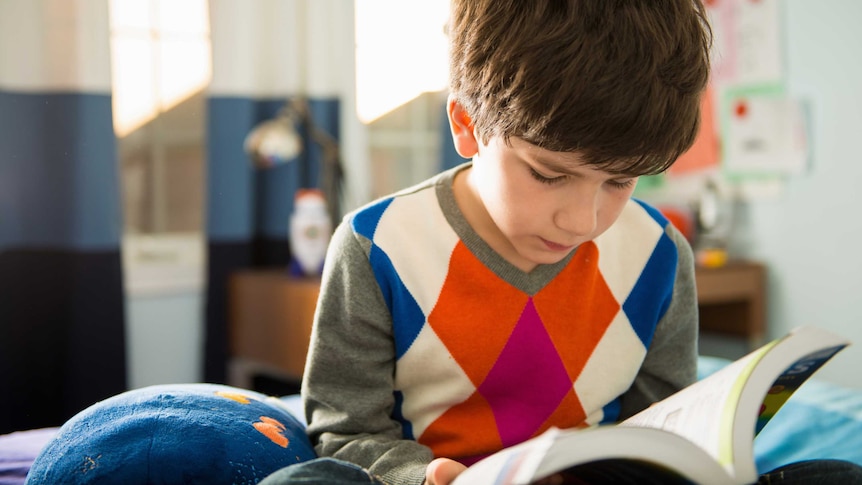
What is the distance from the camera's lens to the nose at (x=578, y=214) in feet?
2.61

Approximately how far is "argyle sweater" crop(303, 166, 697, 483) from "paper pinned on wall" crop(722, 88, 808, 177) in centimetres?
162

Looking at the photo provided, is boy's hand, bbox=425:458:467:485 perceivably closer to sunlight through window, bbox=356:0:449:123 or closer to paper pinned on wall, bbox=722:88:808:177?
paper pinned on wall, bbox=722:88:808:177

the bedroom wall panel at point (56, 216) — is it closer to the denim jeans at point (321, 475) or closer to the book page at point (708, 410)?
the denim jeans at point (321, 475)

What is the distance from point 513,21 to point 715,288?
184 cm

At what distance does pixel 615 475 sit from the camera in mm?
643

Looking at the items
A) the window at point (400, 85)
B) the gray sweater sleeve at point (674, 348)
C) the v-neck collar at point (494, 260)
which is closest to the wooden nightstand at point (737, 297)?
the window at point (400, 85)

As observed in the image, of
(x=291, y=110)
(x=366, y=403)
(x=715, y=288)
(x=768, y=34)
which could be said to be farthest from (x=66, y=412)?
(x=768, y=34)

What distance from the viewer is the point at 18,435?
114cm

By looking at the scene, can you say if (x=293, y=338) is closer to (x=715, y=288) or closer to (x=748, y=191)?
(x=715, y=288)

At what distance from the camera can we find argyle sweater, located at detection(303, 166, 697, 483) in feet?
2.98

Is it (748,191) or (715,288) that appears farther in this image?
(748,191)

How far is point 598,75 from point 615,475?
33cm

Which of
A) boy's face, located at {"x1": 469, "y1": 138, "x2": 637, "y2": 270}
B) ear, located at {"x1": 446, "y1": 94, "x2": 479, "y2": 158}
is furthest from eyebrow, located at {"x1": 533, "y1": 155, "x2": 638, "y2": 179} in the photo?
ear, located at {"x1": 446, "y1": 94, "x2": 479, "y2": 158}

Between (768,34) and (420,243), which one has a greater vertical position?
(768,34)
